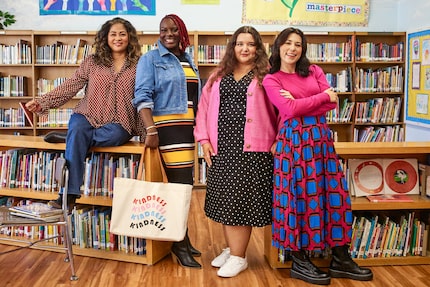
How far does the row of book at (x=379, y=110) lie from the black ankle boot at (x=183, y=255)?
12.2 ft

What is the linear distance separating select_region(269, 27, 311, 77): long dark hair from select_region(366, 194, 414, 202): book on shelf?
3.12ft

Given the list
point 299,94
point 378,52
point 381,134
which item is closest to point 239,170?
point 299,94

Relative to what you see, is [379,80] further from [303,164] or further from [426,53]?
[303,164]

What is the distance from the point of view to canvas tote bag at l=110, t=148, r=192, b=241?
3158 millimetres

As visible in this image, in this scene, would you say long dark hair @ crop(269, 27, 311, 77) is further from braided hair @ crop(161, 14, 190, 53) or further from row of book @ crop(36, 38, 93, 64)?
row of book @ crop(36, 38, 93, 64)

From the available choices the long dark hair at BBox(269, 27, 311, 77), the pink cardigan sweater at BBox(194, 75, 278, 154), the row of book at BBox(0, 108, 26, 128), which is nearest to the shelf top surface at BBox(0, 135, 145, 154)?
the pink cardigan sweater at BBox(194, 75, 278, 154)

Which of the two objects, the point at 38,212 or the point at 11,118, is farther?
the point at 11,118

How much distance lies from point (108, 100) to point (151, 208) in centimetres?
75

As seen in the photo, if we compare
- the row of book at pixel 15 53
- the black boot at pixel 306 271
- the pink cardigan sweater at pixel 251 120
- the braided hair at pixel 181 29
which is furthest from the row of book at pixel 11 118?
the black boot at pixel 306 271

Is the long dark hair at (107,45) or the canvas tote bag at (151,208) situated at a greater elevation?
the long dark hair at (107,45)

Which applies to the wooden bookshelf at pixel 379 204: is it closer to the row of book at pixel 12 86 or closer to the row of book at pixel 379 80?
the row of book at pixel 379 80

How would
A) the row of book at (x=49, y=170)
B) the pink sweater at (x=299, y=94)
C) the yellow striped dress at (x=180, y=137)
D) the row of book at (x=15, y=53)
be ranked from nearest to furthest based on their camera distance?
the pink sweater at (x=299, y=94) < the yellow striped dress at (x=180, y=137) < the row of book at (x=49, y=170) < the row of book at (x=15, y=53)

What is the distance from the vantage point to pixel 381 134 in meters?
6.49

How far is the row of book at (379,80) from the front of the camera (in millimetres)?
6406
